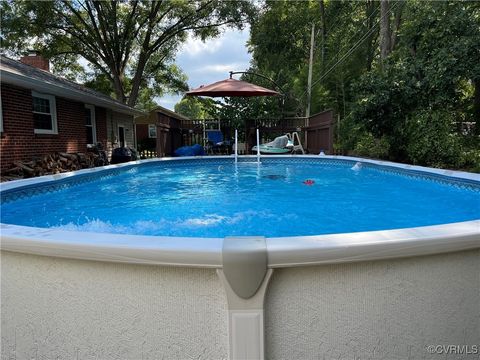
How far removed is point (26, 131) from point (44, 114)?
3.78 feet

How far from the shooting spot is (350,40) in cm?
1831

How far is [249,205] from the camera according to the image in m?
4.54

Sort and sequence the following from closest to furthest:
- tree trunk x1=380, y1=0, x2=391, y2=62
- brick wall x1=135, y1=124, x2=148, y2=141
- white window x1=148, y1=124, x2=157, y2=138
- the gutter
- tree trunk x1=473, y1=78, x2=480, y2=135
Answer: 1. the gutter
2. tree trunk x1=473, y1=78, x2=480, y2=135
3. tree trunk x1=380, y1=0, x2=391, y2=62
4. white window x1=148, y1=124, x2=157, y2=138
5. brick wall x1=135, y1=124, x2=148, y2=141

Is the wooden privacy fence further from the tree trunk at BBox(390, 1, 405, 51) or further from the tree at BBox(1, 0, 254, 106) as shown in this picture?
the tree at BBox(1, 0, 254, 106)

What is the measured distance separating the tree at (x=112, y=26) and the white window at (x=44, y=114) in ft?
28.2

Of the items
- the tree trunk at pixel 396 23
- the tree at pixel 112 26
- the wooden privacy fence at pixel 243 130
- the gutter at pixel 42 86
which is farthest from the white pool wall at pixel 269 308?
the tree at pixel 112 26

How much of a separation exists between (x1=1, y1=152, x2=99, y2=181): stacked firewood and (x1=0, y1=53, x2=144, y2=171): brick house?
13.1 inches

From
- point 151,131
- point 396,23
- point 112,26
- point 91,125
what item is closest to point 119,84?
point 112,26

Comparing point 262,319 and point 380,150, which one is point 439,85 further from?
point 262,319

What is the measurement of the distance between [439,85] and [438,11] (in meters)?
2.35

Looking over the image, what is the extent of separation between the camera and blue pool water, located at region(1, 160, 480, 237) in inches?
139

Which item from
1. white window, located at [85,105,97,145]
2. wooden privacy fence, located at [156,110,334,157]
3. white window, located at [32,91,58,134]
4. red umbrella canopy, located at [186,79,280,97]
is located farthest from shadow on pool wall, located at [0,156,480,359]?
white window, located at [85,105,97,145]

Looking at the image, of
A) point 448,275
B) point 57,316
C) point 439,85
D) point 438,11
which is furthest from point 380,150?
point 57,316

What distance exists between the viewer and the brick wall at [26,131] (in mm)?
7707
